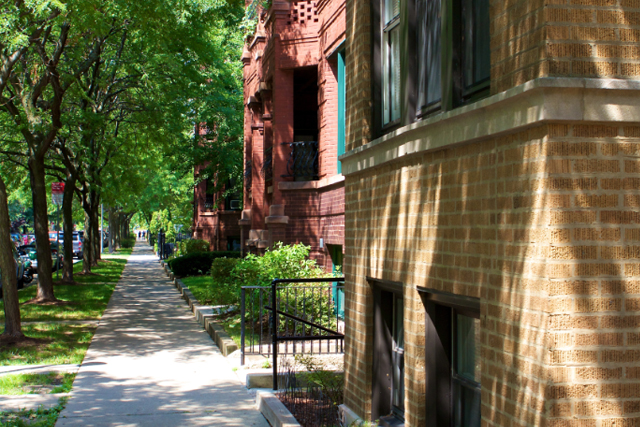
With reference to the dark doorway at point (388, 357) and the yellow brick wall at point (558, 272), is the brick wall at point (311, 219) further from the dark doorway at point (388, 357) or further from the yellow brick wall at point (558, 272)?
the yellow brick wall at point (558, 272)

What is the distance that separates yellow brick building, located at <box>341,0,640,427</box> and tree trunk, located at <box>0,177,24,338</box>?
8.56 metres

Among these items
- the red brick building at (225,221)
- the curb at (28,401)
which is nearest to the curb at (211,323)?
the curb at (28,401)

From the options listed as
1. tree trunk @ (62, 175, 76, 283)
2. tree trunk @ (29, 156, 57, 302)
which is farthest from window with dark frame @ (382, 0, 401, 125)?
tree trunk @ (62, 175, 76, 283)

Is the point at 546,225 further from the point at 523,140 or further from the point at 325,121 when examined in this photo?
the point at 325,121

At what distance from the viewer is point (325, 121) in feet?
46.0

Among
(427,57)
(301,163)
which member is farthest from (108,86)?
(427,57)

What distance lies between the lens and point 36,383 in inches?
372

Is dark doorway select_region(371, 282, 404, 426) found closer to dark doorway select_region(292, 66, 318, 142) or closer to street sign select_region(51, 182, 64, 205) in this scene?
dark doorway select_region(292, 66, 318, 142)

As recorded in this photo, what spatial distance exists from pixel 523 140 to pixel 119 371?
8.40 metres

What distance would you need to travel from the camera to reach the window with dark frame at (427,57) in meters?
4.53

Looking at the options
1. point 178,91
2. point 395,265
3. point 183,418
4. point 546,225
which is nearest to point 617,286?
point 546,225

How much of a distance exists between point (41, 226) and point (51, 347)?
7130mm

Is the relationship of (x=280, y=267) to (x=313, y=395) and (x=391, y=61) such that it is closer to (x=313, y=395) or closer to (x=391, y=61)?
(x=313, y=395)

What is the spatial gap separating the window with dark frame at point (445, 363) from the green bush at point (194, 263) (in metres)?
24.3
